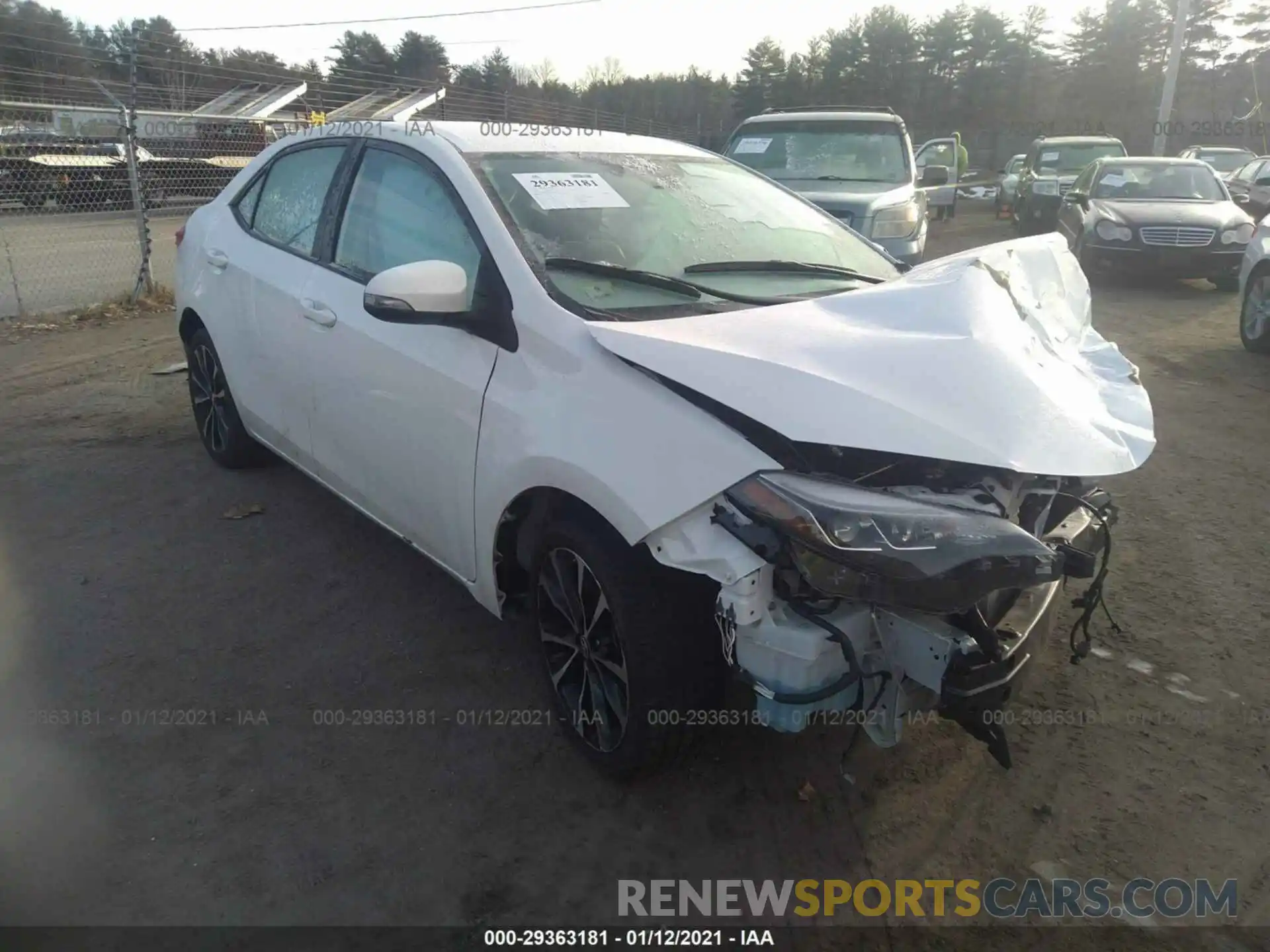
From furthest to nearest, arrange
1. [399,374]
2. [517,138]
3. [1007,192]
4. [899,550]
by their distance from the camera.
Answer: [1007,192] → [517,138] → [399,374] → [899,550]

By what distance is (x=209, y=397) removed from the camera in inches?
198

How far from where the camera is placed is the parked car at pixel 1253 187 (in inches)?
593

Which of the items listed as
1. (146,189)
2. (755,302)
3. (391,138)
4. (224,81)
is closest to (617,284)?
(755,302)

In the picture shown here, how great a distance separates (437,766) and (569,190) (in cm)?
190

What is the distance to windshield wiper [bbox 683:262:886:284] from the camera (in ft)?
10.2

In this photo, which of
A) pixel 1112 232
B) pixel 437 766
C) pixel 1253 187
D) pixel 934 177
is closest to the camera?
pixel 437 766

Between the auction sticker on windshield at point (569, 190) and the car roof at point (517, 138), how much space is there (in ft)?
0.63

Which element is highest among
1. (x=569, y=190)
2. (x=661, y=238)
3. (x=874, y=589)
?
(x=569, y=190)

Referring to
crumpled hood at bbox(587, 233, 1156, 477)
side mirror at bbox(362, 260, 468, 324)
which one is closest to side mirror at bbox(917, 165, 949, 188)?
crumpled hood at bbox(587, 233, 1156, 477)

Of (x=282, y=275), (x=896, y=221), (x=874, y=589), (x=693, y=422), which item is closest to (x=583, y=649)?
(x=693, y=422)

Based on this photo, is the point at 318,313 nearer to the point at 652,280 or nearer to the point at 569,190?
the point at 569,190

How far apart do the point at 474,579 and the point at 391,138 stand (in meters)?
1.73

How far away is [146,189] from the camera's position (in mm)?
11781

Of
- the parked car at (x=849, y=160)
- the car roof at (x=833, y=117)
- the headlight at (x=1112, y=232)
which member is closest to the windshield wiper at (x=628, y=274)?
the parked car at (x=849, y=160)
